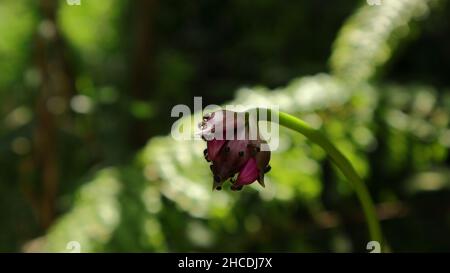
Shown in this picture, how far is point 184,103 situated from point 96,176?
0.55 m

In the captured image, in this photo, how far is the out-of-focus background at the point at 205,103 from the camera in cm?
165

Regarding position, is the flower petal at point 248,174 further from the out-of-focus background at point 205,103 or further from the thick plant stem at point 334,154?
the out-of-focus background at point 205,103

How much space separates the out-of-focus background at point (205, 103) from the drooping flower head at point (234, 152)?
62 cm

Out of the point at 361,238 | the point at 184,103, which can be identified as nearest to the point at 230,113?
the point at 361,238

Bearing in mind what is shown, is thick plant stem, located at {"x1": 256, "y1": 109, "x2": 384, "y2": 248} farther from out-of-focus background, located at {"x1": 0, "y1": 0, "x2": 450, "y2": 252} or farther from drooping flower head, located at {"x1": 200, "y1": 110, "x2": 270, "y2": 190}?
out-of-focus background, located at {"x1": 0, "y1": 0, "x2": 450, "y2": 252}

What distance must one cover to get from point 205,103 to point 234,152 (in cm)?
133

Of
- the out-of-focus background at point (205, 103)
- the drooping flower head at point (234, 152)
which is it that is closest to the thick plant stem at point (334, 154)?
the drooping flower head at point (234, 152)

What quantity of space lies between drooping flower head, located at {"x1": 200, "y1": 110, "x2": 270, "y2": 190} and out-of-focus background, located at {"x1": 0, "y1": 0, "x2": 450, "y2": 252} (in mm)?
618

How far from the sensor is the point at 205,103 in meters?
2.20

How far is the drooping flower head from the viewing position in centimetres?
88

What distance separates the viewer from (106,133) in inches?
83.3

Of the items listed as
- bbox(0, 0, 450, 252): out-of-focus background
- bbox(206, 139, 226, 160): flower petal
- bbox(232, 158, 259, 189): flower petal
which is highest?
bbox(0, 0, 450, 252): out-of-focus background

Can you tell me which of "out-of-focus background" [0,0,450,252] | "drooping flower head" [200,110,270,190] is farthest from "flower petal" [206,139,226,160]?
"out-of-focus background" [0,0,450,252]
